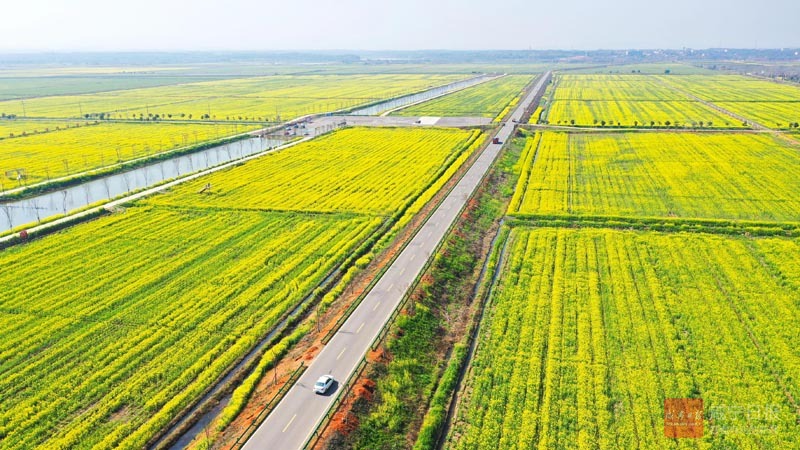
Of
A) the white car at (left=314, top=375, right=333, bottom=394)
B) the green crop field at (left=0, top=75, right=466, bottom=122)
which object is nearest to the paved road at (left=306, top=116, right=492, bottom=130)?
the green crop field at (left=0, top=75, right=466, bottom=122)

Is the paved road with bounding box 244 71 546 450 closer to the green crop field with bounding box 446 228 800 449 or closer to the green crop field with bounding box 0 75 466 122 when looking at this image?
the green crop field with bounding box 446 228 800 449

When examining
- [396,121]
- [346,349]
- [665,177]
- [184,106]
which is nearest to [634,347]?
[346,349]

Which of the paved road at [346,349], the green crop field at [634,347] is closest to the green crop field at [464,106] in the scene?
the paved road at [346,349]

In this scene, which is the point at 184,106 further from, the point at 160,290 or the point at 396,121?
the point at 160,290

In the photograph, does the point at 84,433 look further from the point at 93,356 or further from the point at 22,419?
the point at 93,356

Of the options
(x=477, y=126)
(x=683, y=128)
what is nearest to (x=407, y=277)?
(x=477, y=126)

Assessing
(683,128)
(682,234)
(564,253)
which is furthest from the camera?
(683,128)
